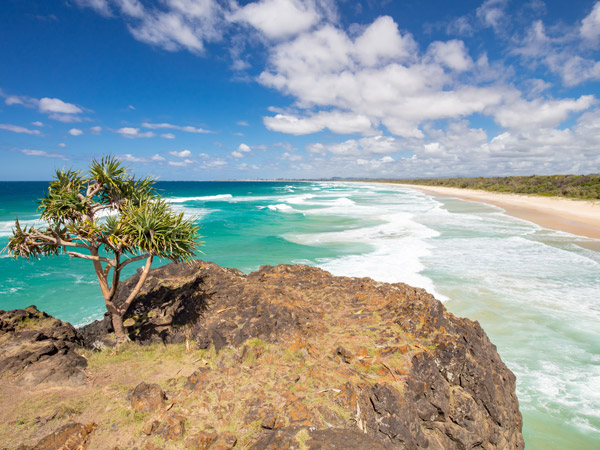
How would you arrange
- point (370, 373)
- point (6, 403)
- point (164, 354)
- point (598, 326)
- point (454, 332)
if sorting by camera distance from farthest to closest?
point (598, 326)
point (164, 354)
point (454, 332)
point (370, 373)
point (6, 403)

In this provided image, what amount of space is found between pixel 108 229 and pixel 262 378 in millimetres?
5247

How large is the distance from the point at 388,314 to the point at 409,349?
4.41ft

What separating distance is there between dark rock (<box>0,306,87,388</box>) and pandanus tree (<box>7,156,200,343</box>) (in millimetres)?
1193

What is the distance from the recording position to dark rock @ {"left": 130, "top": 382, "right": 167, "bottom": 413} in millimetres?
5184

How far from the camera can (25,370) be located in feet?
20.4

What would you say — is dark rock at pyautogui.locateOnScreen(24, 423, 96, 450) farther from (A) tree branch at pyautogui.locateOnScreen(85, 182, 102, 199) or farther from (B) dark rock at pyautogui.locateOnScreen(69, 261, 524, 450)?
(A) tree branch at pyautogui.locateOnScreen(85, 182, 102, 199)

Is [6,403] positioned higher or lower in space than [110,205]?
lower

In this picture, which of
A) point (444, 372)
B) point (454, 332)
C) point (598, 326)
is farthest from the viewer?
point (598, 326)

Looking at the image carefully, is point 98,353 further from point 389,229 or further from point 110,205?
point 389,229

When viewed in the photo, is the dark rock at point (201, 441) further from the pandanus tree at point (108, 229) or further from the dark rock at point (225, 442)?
the pandanus tree at point (108, 229)

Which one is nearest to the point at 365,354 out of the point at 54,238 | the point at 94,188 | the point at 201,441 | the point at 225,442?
the point at 225,442

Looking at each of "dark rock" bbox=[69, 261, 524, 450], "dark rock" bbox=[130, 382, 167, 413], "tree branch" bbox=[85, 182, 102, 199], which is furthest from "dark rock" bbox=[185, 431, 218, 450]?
"tree branch" bbox=[85, 182, 102, 199]

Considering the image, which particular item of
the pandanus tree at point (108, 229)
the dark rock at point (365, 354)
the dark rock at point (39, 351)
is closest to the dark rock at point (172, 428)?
the dark rock at point (365, 354)

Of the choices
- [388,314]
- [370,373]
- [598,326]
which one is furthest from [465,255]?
[370,373]
